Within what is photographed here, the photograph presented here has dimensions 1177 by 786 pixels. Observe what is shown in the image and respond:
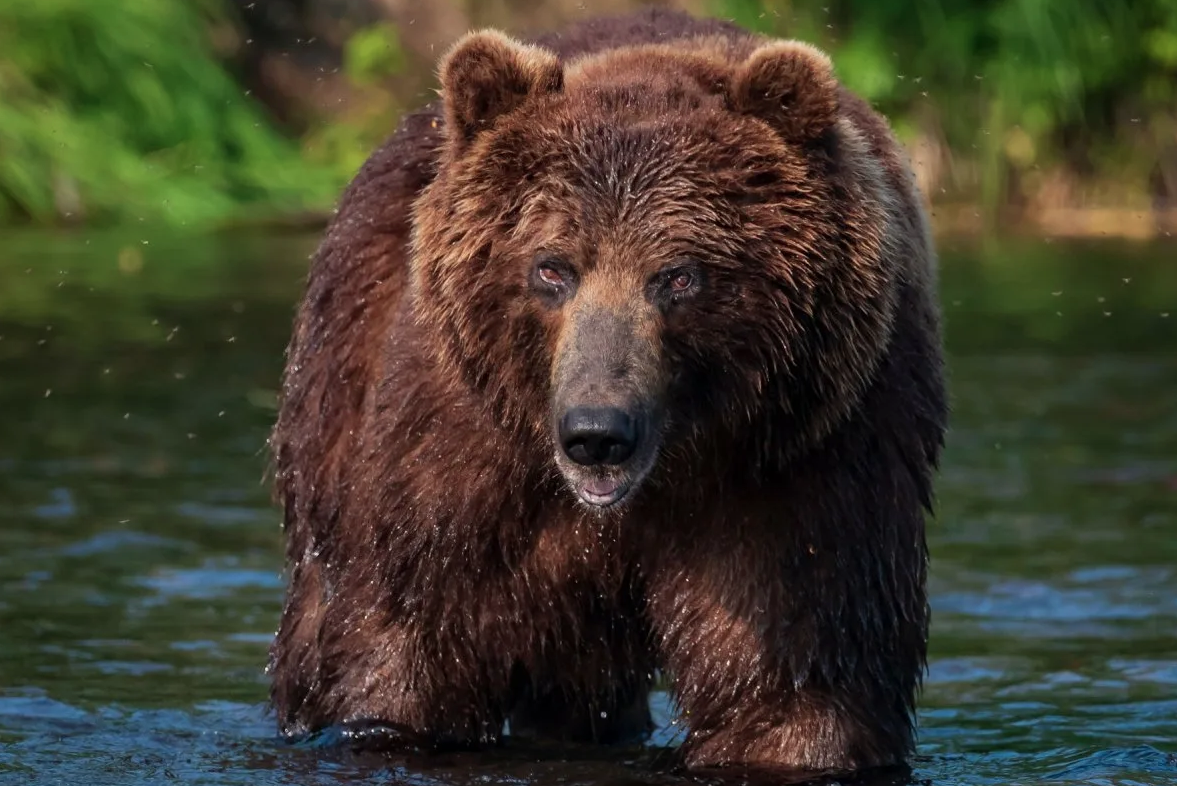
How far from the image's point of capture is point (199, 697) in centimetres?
814

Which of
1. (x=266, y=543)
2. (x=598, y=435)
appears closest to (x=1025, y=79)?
(x=266, y=543)

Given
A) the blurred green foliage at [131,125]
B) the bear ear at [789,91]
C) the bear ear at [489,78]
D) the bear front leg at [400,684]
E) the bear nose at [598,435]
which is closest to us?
the bear nose at [598,435]

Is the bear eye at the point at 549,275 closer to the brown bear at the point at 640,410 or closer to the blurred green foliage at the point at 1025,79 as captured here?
the brown bear at the point at 640,410

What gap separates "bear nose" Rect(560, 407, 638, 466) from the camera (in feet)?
18.2

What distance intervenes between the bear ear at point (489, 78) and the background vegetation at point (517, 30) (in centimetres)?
1586

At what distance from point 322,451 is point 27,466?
5.17 metres

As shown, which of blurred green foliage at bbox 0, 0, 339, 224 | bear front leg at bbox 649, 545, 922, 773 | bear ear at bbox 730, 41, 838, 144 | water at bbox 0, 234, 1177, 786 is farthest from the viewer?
blurred green foliage at bbox 0, 0, 339, 224

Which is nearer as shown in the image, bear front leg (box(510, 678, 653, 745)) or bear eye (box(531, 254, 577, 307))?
bear eye (box(531, 254, 577, 307))

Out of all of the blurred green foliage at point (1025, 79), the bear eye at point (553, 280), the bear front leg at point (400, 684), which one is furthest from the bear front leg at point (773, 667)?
the blurred green foliage at point (1025, 79)

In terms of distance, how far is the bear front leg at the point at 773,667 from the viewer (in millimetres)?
6301

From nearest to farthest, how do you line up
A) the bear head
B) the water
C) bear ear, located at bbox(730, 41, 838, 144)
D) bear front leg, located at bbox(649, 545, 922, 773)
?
1. the bear head
2. bear ear, located at bbox(730, 41, 838, 144)
3. bear front leg, located at bbox(649, 545, 922, 773)
4. the water

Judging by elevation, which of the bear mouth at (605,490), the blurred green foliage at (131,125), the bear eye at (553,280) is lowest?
the bear mouth at (605,490)

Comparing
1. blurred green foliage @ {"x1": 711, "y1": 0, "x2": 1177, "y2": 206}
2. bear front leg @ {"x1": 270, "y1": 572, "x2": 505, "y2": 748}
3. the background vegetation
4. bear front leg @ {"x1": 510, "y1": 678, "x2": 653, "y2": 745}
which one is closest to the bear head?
bear front leg @ {"x1": 270, "y1": 572, "x2": 505, "y2": 748}

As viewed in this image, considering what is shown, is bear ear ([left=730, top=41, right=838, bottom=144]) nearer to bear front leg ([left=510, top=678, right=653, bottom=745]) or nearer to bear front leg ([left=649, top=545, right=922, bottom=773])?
bear front leg ([left=649, top=545, right=922, bottom=773])
